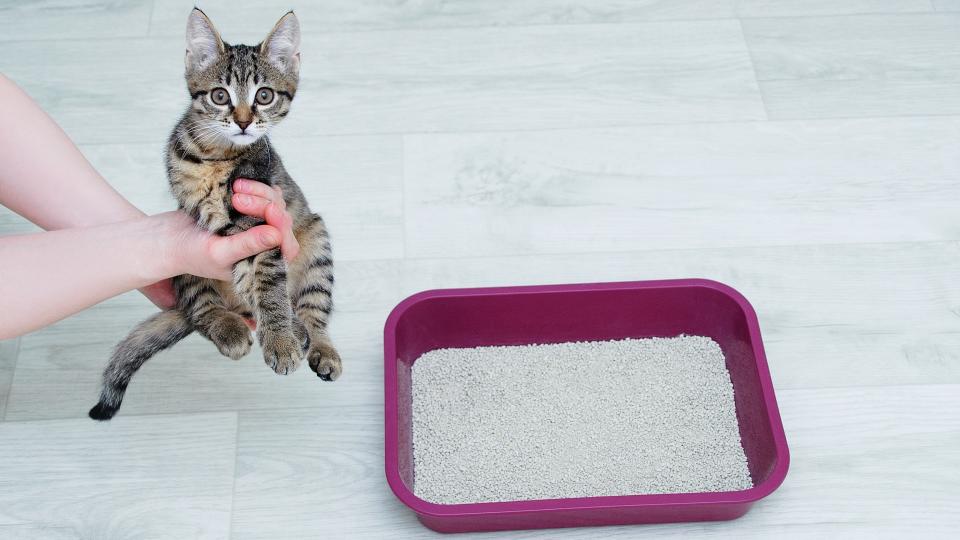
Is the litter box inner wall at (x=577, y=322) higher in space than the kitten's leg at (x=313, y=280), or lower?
lower

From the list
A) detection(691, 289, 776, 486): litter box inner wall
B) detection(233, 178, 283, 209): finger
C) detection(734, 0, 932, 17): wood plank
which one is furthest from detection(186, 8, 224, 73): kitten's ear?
detection(734, 0, 932, 17): wood plank

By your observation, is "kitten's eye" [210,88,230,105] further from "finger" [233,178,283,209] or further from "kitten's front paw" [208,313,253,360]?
"kitten's front paw" [208,313,253,360]

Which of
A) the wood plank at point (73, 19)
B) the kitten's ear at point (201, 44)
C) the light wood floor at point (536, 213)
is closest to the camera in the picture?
the kitten's ear at point (201, 44)

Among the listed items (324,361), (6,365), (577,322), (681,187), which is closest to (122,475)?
(6,365)

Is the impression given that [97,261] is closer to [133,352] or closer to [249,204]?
[133,352]

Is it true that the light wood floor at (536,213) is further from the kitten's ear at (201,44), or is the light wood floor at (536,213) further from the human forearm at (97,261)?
the kitten's ear at (201,44)

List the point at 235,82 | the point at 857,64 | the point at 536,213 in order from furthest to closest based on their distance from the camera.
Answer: the point at 857,64
the point at 536,213
the point at 235,82

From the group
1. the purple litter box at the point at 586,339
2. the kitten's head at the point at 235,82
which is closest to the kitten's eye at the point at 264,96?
the kitten's head at the point at 235,82

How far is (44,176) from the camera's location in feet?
4.50

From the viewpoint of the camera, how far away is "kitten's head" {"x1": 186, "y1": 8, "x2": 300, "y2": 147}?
45.0 inches

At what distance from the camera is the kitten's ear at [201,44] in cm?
113

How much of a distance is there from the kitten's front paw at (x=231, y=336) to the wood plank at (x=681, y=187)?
20.0 inches

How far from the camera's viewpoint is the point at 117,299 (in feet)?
5.46

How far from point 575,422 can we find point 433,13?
106cm
